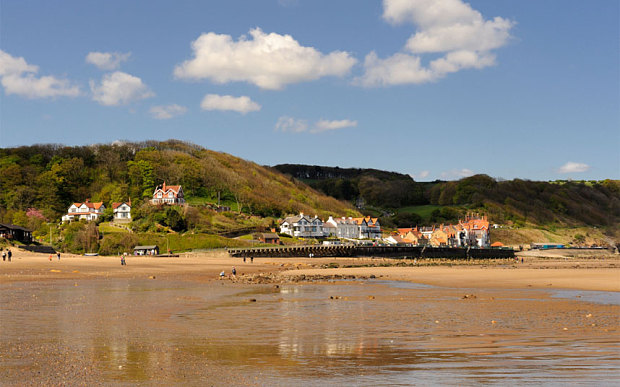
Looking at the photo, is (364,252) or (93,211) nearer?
(364,252)

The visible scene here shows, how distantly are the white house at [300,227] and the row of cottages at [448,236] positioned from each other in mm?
26048

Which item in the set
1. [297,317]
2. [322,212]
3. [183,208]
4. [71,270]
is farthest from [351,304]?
[322,212]

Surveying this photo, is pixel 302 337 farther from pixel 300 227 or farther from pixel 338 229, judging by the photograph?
pixel 338 229

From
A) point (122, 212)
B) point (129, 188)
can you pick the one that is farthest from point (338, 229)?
point (122, 212)

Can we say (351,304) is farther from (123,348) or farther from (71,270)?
(71,270)

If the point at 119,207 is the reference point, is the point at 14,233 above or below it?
below

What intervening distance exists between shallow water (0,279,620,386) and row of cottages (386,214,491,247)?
131 meters

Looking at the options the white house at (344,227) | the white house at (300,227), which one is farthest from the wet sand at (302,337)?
the white house at (344,227)

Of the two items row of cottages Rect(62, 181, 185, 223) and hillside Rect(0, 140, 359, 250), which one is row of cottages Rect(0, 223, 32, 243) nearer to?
hillside Rect(0, 140, 359, 250)

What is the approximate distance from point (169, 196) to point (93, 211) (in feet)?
58.1

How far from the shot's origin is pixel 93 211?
135 m

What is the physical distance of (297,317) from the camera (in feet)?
85.8

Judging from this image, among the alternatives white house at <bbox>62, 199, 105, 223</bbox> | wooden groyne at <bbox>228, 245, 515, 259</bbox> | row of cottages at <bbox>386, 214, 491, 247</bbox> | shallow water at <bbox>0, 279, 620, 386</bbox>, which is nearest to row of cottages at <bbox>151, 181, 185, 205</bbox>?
white house at <bbox>62, 199, 105, 223</bbox>

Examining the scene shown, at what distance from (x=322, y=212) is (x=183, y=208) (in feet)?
232
